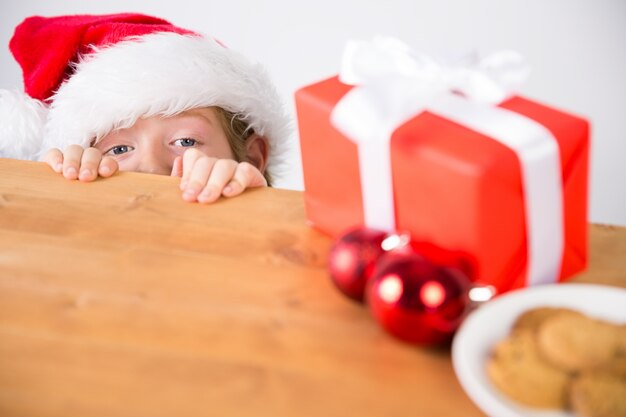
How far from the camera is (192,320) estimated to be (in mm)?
550

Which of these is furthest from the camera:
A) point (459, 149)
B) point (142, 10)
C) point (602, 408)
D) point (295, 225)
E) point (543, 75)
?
point (142, 10)

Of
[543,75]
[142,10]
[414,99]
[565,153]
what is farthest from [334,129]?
[142,10]

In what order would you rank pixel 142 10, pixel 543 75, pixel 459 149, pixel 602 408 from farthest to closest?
pixel 142 10
pixel 543 75
pixel 459 149
pixel 602 408

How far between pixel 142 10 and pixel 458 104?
1.91 meters

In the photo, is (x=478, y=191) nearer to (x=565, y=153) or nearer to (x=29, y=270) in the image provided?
(x=565, y=153)

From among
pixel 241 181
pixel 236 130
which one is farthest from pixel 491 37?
pixel 241 181

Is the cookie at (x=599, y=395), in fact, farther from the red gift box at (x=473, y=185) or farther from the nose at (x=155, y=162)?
the nose at (x=155, y=162)

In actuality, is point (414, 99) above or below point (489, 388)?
above

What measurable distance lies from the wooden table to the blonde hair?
574mm

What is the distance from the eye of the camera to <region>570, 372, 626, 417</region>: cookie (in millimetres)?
416

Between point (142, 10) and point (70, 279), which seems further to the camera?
point (142, 10)

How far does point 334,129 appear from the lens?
2.05 feet

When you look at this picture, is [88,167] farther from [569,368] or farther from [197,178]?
[569,368]

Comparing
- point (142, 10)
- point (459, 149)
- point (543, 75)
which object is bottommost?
point (543, 75)
